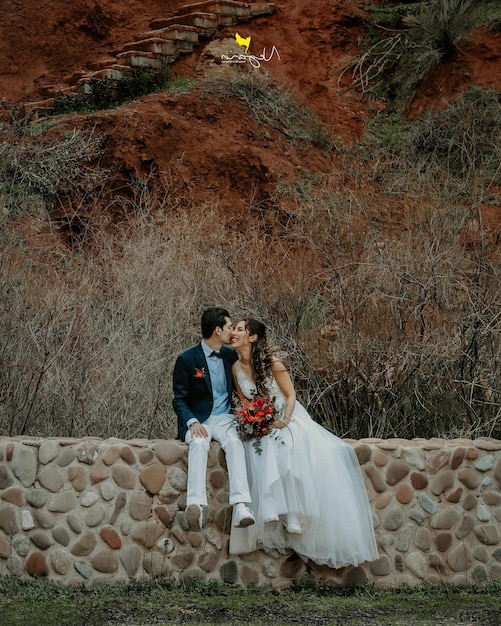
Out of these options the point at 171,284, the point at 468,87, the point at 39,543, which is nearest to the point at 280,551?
the point at 39,543

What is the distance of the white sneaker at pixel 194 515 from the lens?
748 centimetres

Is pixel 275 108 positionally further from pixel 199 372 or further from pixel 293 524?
pixel 293 524

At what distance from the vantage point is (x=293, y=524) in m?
7.49

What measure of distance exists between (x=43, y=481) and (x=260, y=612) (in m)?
1.88

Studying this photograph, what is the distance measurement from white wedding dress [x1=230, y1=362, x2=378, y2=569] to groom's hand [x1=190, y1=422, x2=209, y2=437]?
338mm

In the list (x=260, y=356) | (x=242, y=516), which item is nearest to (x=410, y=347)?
(x=260, y=356)

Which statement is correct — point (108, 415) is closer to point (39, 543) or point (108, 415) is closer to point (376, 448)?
point (39, 543)

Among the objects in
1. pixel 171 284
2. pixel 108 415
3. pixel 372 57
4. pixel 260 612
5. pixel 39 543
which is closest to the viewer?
pixel 260 612

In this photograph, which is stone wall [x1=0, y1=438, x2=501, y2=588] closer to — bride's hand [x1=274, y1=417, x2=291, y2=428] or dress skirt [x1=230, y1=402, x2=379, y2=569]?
dress skirt [x1=230, y1=402, x2=379, y2=569]

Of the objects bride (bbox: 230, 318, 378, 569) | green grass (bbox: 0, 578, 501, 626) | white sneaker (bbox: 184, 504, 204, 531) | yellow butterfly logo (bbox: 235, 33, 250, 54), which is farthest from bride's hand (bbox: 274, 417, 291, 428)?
yellow butterfly logo (bbox: 235, 33, 250, 54)

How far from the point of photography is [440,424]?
33.1 feet

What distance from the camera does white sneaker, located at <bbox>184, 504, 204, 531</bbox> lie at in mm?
7477

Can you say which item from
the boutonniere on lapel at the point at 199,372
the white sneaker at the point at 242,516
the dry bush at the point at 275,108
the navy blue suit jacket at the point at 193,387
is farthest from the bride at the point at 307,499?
the dry bush at the point at 275,108

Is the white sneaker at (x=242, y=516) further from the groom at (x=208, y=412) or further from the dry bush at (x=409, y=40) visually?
the dry bush at (x=409, y=40)
